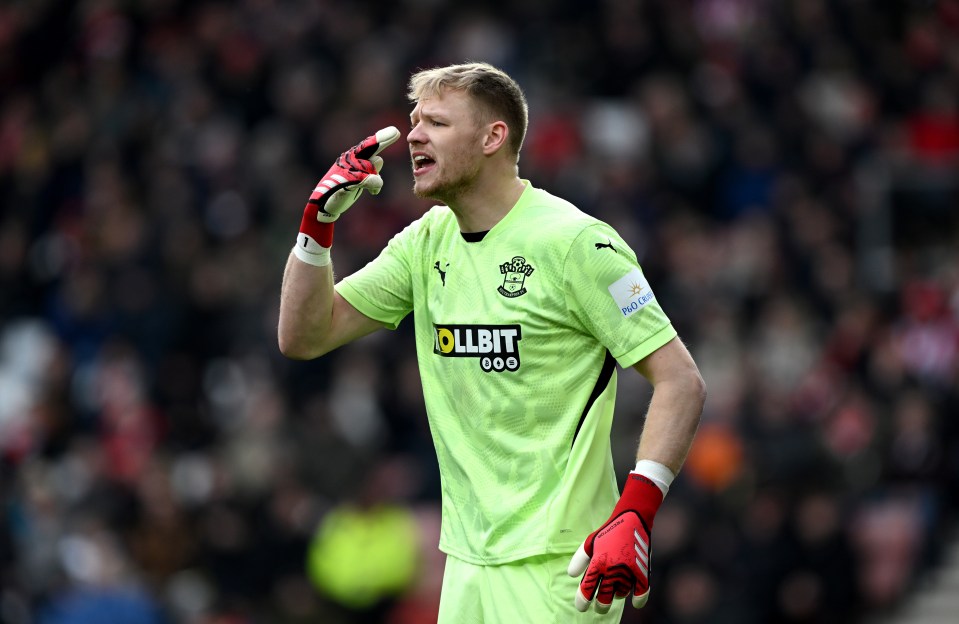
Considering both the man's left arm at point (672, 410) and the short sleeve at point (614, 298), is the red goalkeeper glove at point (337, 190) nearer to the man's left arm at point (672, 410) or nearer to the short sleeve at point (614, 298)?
the short sleeve at point (614, 298)

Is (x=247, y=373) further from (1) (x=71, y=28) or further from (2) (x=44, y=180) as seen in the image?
(1) (x=71, y=28)

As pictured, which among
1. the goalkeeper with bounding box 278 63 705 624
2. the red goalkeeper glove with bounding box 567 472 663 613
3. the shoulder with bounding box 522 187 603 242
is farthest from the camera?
the shoulder with bounding box 522 187 603 242

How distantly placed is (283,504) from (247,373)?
76.5 inches

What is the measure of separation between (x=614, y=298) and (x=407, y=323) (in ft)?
28.1

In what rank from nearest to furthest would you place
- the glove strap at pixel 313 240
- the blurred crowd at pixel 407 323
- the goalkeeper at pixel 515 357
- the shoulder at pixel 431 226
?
the goalkeeper at pixel 515 357 < the glove strap at pixel 313 240 < the shoulder at pixel 431 226 < the blurred crowd at pixel 407 323

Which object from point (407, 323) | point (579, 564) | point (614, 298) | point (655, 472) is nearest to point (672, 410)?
point (655, 472)

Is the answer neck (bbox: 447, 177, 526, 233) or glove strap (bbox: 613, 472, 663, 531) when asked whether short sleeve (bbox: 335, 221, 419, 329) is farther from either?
glove strap (bbox: 613, 472, 663, 531)

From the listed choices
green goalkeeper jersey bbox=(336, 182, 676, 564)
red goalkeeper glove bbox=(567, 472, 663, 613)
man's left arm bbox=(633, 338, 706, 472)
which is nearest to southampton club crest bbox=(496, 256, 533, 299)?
green goalkeeper jersey bbox=(336, 182, 676, 564)

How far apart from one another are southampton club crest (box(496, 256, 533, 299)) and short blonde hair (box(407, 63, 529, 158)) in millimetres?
396

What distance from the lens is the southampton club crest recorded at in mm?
5156

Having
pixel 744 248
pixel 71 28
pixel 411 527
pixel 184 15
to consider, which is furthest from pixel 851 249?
pixel 71 28

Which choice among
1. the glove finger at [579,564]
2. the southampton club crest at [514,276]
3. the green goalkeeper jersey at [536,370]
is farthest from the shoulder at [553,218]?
the glove finger at [579,564]

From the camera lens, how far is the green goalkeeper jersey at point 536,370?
504 centimetres

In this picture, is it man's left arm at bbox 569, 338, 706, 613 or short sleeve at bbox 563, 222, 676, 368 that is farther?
short sleeve at bbox 563, 222, 676, 368
